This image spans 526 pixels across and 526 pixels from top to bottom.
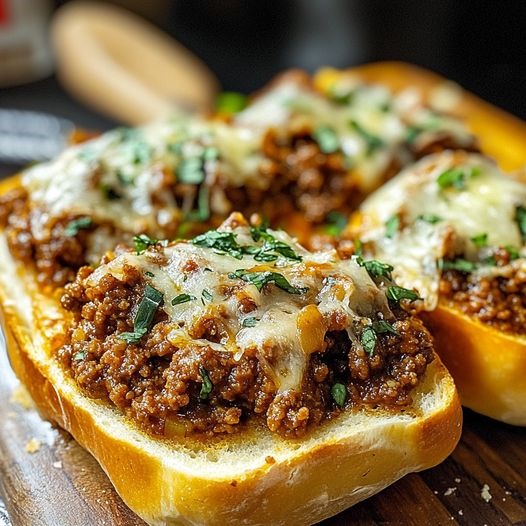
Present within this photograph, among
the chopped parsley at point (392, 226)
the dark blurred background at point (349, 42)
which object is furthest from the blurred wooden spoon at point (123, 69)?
the chopped parsley at point (392, 226)

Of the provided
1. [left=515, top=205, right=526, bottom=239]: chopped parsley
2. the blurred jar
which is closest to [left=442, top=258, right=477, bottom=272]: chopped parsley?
[left=515, top=205, right=526, bottom=239]: chopped parsley

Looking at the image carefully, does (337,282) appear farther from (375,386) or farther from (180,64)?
(180,64)

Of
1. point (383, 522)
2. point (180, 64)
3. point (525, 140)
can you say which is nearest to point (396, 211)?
point (383, 522)

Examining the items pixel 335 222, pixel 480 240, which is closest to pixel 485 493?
pixel 480 240

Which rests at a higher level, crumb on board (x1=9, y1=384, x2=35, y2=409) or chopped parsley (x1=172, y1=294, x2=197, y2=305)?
chopped parsley (x1=172, y1=294, x2=197, y2=305)

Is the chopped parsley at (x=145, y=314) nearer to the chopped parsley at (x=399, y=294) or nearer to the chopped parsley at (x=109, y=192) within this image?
the chopped parsley at (x=399, y=294)

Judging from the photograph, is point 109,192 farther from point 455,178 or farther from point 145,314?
point 455,178

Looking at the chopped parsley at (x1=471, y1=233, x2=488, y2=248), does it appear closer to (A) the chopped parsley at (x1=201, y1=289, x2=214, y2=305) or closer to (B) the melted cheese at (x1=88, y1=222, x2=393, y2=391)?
(B) the melted cheese at (x1=88, y1=222, x2=393, y2=391)
